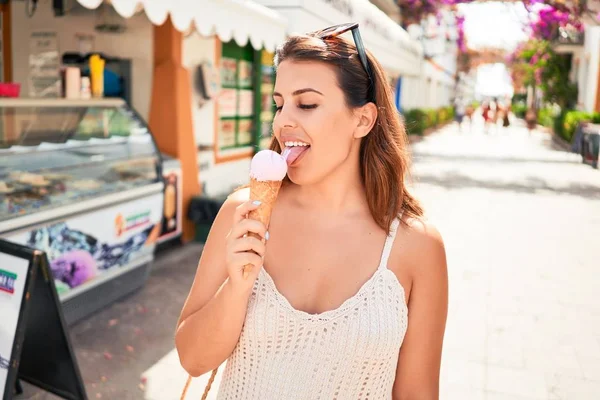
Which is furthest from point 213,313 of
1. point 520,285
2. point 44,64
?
point 44,64

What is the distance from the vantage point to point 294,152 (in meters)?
1.63

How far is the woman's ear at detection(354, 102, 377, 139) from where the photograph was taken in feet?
5.80

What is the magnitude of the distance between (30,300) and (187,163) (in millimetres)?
4371

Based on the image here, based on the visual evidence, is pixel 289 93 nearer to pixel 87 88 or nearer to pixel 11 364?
pixel 11 364

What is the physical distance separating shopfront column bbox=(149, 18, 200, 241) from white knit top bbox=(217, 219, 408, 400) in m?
5.63

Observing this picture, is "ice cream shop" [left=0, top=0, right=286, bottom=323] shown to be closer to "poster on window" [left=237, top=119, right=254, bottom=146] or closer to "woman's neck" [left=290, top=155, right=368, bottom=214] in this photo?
"poster on window" [left=237, top=119, right=254, bottom=146]

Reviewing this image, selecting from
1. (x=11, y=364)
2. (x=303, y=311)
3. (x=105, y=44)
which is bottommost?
→ (x=11, y=364)

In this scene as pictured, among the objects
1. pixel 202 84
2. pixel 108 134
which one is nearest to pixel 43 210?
pixel 108 134

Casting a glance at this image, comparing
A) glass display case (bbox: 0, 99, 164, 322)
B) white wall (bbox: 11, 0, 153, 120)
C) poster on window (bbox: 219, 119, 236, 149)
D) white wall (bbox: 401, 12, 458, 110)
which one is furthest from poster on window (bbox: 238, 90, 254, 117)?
white wall (bbox: 401, 12, 458, 110)

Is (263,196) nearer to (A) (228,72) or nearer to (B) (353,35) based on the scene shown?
(B) (353,35)

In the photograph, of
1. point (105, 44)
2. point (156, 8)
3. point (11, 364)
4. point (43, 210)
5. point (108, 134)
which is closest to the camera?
point (11, 364)

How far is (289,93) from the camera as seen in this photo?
1628 mm

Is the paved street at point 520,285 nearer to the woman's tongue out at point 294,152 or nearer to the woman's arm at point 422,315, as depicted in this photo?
the woman's arm at point 422,315

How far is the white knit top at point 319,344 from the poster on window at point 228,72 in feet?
23.9
